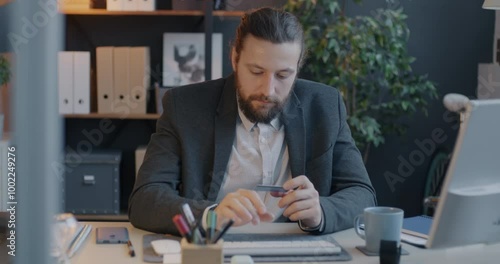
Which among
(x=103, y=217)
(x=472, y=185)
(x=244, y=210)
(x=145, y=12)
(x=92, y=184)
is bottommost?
(x=103, y=217)

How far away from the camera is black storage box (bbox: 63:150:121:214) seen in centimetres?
394

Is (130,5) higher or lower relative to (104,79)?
higher

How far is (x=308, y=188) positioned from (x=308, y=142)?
0.37m

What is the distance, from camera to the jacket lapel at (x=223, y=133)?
2131 mm

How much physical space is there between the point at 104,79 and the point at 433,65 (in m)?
1.83

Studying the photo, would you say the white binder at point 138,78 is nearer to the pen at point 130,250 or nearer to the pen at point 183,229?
the pen at point 130,250

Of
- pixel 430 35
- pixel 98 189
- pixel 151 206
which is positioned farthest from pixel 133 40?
pixel 151 206

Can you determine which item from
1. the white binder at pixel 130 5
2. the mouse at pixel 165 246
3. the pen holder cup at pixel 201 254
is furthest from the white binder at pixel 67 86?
the pen holder cup at pixel 201 254

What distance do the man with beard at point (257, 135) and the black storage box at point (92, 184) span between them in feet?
5.94

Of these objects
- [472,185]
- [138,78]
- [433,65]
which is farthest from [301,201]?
[433,65]

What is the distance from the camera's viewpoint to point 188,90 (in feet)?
7.38

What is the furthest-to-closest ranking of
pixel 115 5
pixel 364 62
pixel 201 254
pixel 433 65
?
1. pixel 433 65
2. pixel 115 5
3. pixel 364 62
4. pixel 201 254

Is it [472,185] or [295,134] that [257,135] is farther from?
[472,185]

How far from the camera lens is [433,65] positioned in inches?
167
